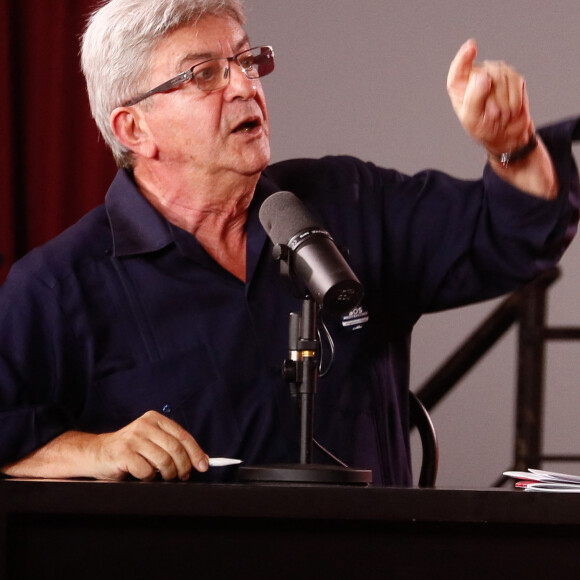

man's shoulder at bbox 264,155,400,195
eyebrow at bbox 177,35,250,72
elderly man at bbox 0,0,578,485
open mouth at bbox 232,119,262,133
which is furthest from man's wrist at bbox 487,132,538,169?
eyebrow at bbox 177,35,250,72

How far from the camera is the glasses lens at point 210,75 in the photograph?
1.76 metres

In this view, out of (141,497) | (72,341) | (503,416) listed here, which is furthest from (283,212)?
(503,416)

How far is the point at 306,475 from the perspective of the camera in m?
1.20

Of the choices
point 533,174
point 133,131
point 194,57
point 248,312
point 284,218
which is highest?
point 194,57

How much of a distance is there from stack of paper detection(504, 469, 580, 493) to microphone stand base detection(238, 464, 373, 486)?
0.20m

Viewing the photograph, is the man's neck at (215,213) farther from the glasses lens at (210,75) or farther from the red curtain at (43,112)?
the red curtain at (43,112)

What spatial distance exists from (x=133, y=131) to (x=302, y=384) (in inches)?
33.0

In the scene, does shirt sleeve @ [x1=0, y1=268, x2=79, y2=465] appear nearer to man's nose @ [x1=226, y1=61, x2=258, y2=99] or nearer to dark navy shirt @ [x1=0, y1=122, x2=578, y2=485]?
dark navy shirt @ [x1=0, y1=122, x2=578, y2=485]

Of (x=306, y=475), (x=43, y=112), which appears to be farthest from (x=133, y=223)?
(x=43, y=112)

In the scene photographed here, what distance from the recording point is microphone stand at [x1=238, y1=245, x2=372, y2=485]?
1.22 m

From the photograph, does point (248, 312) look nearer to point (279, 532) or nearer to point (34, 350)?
point (34, 350)

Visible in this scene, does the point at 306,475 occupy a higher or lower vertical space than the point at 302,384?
lower

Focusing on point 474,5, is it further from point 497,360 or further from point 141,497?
point 141,497

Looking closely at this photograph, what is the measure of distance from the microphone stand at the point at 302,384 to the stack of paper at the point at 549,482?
20 centimetres
